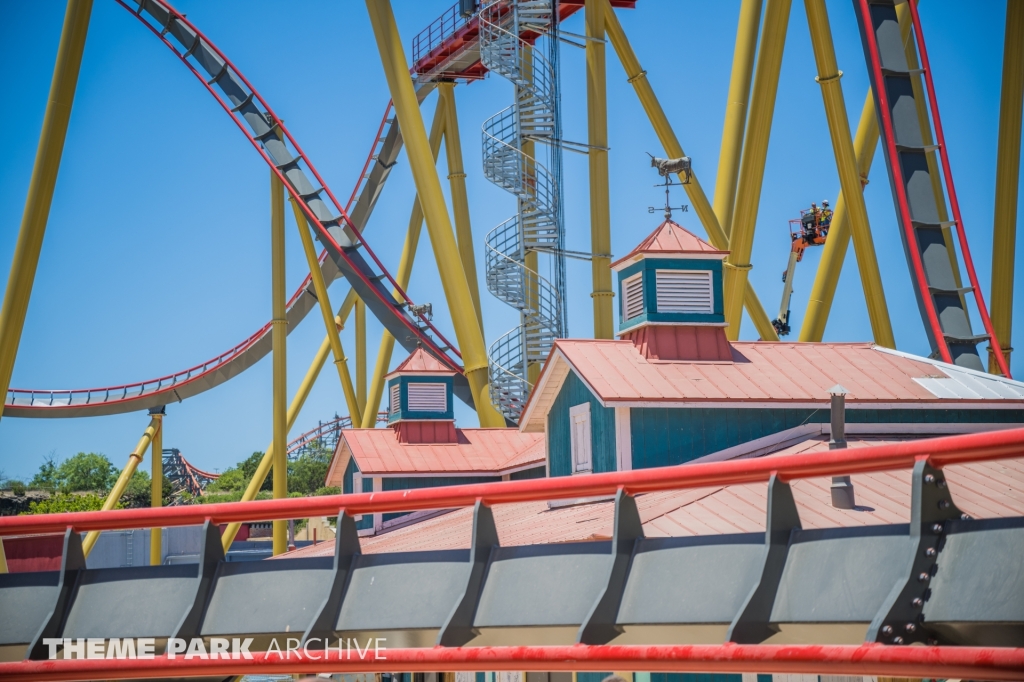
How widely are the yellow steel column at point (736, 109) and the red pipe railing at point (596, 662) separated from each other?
12.4 m

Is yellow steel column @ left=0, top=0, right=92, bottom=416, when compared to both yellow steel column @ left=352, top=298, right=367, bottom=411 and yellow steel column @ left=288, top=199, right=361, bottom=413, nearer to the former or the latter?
yellow steel column @ left=288, top=199, right=361, bottom=413

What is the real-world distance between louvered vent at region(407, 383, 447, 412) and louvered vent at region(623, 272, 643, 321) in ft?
24.5

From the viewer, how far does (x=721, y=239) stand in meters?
16.0

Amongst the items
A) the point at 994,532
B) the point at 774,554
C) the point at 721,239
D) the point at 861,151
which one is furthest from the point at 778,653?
the point at 861,151

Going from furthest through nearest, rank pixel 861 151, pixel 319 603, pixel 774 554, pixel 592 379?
pixel 861 151, pixel 592 379, pixel 319 603, pixel 774 554

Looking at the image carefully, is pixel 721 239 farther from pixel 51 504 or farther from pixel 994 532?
pixel 51 504

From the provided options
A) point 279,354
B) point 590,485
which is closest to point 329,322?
point 279,354

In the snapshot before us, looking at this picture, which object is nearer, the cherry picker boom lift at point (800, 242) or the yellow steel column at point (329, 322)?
the yellow steel column at point (329, 322)

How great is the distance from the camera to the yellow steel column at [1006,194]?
16234 mm

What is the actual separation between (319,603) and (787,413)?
27.3ft

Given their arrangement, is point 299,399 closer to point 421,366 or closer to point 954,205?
point 421,366

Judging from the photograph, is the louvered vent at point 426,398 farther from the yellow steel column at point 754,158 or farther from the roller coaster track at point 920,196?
the roller coaster track at point 920,196

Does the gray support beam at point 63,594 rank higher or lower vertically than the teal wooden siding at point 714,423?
lower

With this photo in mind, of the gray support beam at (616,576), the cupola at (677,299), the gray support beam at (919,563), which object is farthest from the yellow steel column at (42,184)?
the gray support beam at (919,563)
